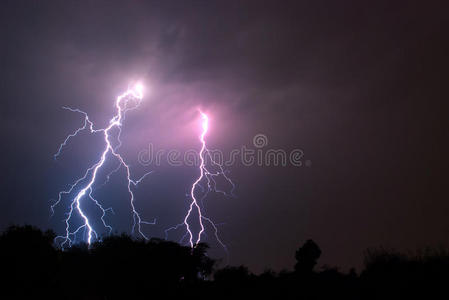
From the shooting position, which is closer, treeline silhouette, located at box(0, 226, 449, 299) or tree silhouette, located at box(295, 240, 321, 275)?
treeline silhouette, located at box(0, 226, 449, 299)

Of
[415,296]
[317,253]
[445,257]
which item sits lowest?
[415,296]

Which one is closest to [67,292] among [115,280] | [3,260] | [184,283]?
[115,280]

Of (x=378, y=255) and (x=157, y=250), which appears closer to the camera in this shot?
(x=378, y=255)

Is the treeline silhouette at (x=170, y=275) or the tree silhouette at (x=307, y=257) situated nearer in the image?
the treeline silhouette at (x=170, y=275)

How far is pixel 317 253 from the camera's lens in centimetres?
2628

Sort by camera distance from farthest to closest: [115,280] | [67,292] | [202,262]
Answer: [202,262]
[115,280]
[67,292]

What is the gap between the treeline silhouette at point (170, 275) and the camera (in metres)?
17.9

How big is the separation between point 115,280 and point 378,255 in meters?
15.7

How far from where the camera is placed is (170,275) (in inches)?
1161

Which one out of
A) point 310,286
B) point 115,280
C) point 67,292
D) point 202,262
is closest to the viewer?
point 310,286

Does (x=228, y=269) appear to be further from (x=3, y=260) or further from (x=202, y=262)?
(x=3, y=260)

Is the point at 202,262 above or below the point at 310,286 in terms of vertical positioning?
above

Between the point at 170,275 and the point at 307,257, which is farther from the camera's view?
the point at 170,275

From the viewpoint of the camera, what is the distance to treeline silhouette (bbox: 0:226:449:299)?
17.9 meters
